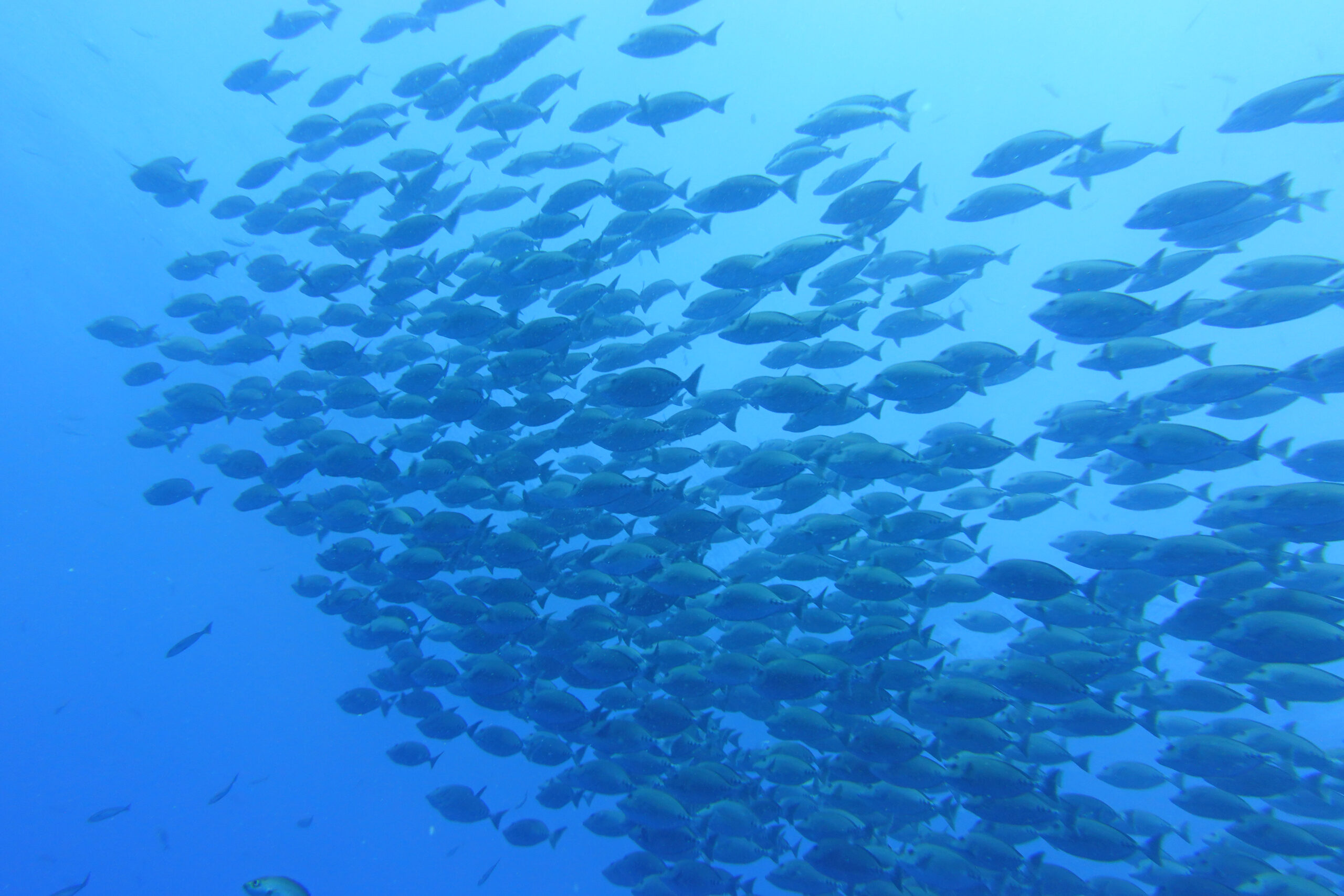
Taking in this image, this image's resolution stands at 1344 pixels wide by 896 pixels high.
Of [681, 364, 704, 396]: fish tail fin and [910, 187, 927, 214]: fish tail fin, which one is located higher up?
[910, 187, 927, 214]: fish tail fin

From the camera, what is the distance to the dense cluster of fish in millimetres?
4652

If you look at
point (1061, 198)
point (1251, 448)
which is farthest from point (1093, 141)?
point (1251, 448)

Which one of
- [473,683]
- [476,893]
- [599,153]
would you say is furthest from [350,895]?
[599,153]

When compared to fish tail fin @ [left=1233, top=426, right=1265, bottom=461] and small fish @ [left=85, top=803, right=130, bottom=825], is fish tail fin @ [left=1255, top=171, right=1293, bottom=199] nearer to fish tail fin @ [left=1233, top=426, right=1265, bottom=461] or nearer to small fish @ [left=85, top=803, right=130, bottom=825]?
fish tail fin @ [left=1233, top=426, right=1265, bottom=461]

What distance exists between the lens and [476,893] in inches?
975

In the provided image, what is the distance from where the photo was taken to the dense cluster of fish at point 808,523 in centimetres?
465

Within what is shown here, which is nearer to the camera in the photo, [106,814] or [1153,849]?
[1153,849]

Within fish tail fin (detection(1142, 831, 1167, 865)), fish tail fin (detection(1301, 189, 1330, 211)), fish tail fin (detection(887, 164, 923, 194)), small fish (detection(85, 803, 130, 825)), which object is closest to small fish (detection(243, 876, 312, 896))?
fish tail fin (detection(1142, 831, 1167, 865))

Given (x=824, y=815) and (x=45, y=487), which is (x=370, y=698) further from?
(x=45, y=487)

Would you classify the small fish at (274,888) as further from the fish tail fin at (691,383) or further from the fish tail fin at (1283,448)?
the fish tail fin at (1283,448)

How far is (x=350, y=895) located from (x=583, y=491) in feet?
95.0

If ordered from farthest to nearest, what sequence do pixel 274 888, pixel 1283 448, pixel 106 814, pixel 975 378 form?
pixel 106 814
pixel 1283 448
pixel 975 378
pixel 274 888

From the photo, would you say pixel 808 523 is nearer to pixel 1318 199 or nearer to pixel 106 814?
pixel 1318 199

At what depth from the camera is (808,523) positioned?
5.79 metres
